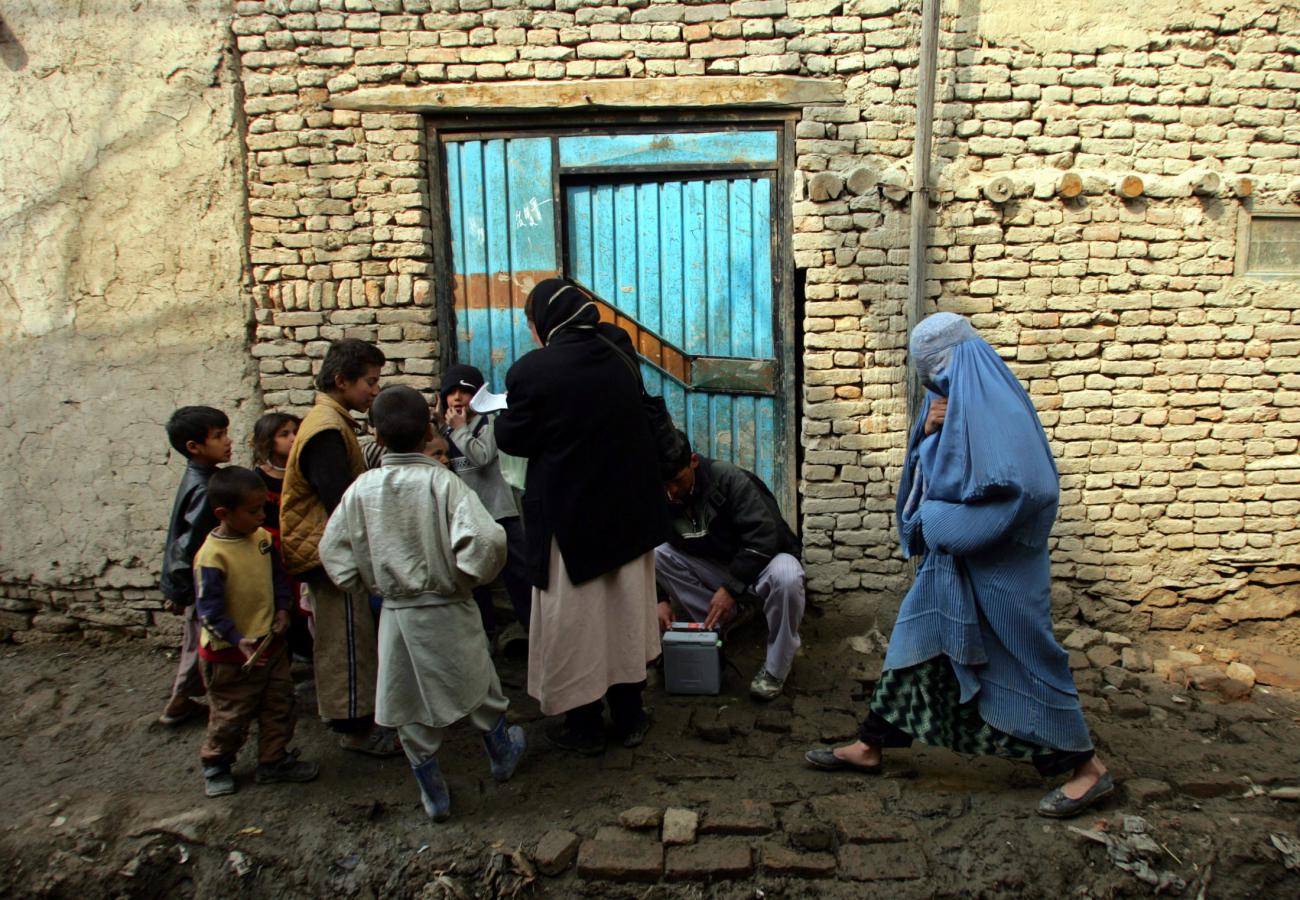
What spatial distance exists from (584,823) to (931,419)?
183cm

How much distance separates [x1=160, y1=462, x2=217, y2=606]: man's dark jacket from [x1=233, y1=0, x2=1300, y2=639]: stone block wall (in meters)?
1.21

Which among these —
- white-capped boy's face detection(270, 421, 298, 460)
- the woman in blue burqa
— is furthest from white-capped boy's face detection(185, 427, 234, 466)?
the woman in blue burqa

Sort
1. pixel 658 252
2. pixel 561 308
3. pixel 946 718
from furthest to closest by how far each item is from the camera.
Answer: pixel 658 252 < pixel 561 308 < pixel 946 718

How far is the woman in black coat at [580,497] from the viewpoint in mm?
3188

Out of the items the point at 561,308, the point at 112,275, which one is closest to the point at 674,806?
the point at 561,308

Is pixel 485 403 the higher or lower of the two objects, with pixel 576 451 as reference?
higher

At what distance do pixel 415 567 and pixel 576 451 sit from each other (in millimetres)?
687

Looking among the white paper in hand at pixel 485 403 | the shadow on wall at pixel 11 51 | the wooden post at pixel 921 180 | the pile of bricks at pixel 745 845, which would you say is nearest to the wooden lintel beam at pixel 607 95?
the wooden post at pixel 921 180

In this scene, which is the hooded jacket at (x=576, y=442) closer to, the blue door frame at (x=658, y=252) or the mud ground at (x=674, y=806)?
the mud ground at (x=674, y=806)

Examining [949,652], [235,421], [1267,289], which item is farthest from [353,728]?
[1267,289]

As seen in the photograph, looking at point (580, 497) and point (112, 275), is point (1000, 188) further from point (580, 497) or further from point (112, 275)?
point (112, 275)

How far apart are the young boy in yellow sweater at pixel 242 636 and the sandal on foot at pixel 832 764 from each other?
1891 millimetres

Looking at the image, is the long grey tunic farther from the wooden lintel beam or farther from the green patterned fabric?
the wooden lintel beam

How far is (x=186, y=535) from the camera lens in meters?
3.34
